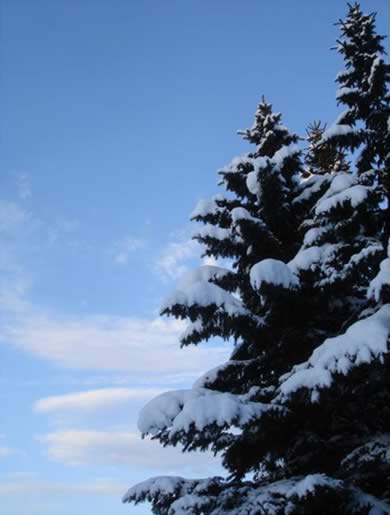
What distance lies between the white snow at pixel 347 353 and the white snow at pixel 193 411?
818mm

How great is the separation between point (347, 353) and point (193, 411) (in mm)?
2586

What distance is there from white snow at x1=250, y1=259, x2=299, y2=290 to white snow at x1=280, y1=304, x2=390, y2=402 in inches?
68.0

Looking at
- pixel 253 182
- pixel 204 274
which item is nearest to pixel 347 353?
pixel 204 274

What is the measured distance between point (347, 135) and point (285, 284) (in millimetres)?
4832

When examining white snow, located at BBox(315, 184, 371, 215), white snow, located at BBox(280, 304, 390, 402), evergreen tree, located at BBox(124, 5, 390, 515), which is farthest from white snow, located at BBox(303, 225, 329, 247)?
white snow, located at BBox(280, 304, 390, 402)

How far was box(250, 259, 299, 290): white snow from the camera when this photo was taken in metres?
9.04

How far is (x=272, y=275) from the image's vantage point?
29.9ft

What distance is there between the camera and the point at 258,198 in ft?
38.8

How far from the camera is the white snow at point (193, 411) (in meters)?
7.54

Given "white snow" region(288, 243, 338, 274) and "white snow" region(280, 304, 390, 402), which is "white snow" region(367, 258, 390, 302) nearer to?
"white snow" region(280, 304, 390, 402)

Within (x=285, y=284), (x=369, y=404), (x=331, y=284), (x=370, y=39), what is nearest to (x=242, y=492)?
(x=369, y=404)

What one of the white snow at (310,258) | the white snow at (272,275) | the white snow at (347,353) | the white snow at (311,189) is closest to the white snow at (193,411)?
→ the white snow at (347,353)

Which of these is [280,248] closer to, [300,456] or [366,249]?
[366,249]

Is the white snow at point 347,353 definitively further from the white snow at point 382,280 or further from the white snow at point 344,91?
the white snow at point 344,91
